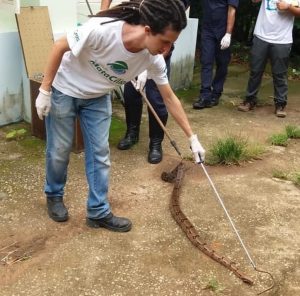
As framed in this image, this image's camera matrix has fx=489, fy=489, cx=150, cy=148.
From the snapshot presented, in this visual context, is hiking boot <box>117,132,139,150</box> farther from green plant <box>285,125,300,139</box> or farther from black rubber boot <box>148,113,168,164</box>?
green plant <box>285,125,300,139</box>

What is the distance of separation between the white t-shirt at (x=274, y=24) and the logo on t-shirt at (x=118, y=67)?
3.33m

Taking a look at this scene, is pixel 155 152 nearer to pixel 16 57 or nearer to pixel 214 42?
pixel 16 57

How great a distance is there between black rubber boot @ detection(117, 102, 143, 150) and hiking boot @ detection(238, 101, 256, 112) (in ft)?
6.17

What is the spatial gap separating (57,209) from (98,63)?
111 centimetres

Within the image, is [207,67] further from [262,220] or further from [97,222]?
[97,222]

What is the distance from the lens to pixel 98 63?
275cm

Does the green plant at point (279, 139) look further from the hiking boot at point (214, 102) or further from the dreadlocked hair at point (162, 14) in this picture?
the dreadlocked hair at point (162, 14)

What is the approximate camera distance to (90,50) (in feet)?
8.86

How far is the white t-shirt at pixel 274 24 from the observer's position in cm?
559

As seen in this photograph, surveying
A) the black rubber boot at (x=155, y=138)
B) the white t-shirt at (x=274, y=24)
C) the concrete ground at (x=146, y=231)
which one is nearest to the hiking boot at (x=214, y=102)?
the white t-shirt at (x=274, y=24)

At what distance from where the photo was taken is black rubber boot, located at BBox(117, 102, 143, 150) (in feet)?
14.9

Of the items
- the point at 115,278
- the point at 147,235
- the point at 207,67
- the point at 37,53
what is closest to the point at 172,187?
the point at 147,235

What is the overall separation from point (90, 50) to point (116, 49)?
15 cm

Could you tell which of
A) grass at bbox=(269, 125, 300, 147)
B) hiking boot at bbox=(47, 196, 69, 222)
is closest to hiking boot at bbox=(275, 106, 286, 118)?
grass at bbox=(269, 125, 300, 147)
